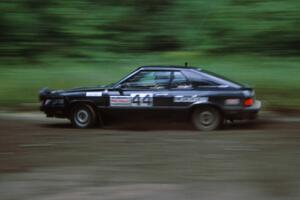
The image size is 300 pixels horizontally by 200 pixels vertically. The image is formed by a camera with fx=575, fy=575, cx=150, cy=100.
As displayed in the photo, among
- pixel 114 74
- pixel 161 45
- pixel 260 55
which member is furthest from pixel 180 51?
pixel 114 74

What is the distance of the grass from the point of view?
1469cm

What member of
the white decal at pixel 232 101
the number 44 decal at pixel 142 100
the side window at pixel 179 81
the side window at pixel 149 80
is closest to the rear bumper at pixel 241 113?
the white decal at pixel 232 101

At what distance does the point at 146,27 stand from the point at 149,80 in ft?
36.9

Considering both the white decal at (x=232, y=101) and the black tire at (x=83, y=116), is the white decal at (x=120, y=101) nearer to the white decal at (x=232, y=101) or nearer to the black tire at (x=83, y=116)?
the black tire at (x=83, y=116)

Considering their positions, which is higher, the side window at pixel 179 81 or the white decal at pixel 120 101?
the side window at pixel 179 81

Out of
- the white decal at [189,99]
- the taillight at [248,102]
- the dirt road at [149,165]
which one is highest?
the white decal at [189,99]

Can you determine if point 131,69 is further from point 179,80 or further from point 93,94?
Result: point 179,80

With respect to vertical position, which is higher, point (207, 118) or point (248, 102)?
point (248, 102)

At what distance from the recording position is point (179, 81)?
35.6ft

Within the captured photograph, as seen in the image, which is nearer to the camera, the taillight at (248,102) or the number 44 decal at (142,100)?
the taillight at (248,102)

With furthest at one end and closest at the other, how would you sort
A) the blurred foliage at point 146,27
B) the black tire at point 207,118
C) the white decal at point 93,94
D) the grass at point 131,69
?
1. the blurred foliage at point 146,27
2. the grass at point 131,69
3. the white decal at point 93,94
4. the black tire at point 207,118

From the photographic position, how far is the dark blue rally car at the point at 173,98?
10.7 m

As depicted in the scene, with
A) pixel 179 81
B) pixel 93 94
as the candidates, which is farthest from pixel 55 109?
pixel 179 81

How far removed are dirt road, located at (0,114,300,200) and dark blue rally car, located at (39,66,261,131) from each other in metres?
1.26
